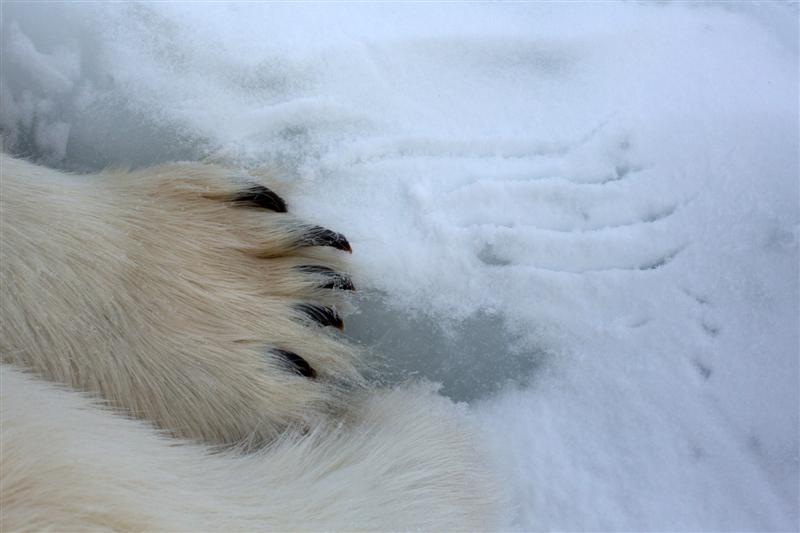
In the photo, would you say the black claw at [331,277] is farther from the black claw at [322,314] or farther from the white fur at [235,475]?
the white fur at [235,475]

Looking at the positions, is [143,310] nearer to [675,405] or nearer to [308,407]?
[308,407]

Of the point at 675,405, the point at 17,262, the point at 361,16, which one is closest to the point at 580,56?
the point at 361,16

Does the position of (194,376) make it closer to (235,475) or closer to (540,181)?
(235,475)

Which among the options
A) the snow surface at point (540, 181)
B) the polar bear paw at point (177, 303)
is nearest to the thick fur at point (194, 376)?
the polar bear paw at point (177, 303)

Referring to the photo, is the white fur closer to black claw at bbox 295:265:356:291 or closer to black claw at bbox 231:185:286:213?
black claw at bbox 295:265:356:291

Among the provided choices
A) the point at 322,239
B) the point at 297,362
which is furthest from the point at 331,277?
the point at 297,362
